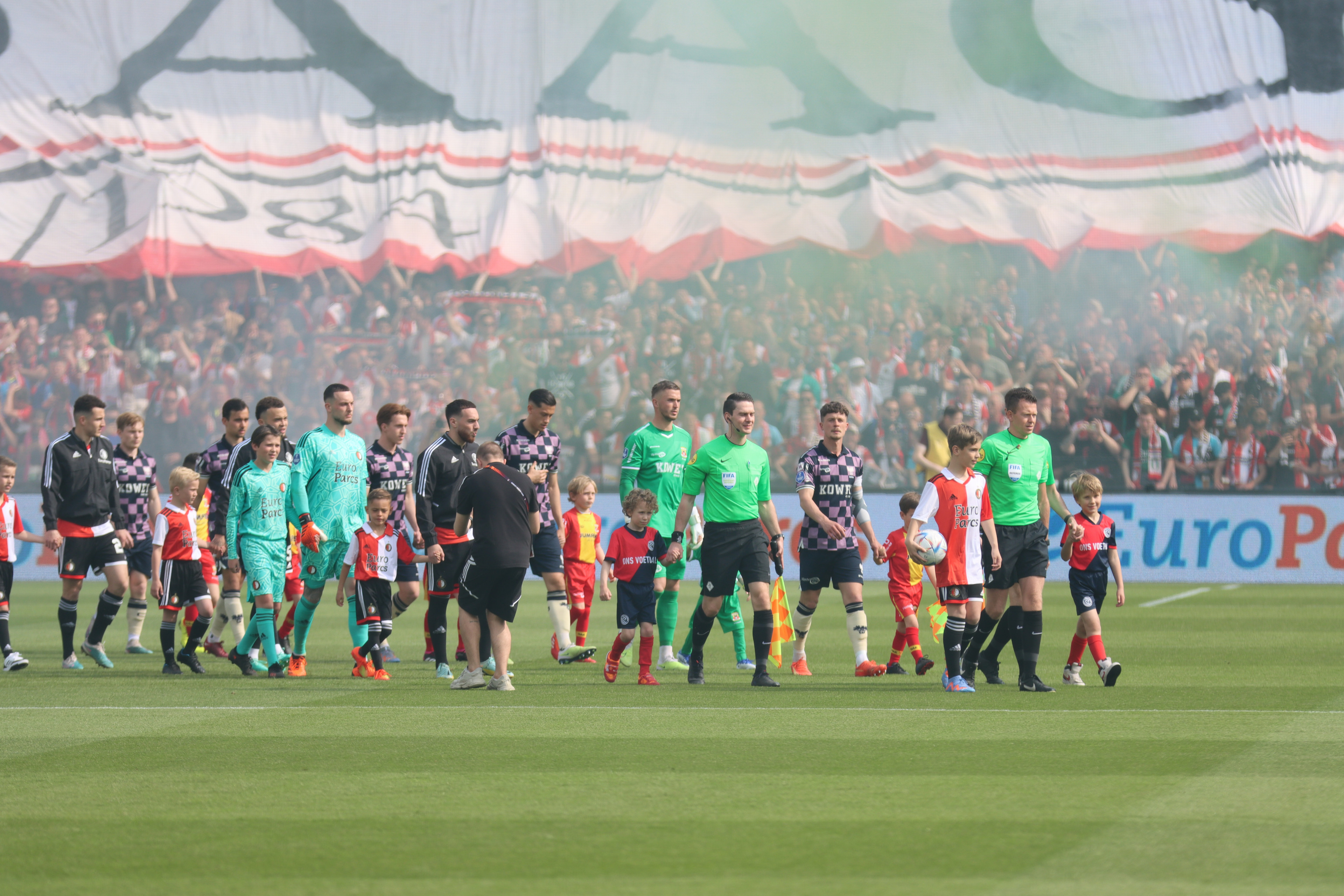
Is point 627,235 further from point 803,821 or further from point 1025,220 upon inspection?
point 803,821

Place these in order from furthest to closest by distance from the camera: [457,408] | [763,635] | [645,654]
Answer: [457,408] < [645,654] < [763,635]

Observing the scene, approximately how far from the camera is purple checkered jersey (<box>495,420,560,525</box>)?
11879 mm

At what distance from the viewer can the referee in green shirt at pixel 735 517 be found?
406 inches

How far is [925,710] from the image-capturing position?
29.7 feet

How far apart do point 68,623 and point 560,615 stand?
159 inches

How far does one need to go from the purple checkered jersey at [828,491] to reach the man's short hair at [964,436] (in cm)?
132

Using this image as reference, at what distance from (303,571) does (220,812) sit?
5633 millimetres

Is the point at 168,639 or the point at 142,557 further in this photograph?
the point at 142,557

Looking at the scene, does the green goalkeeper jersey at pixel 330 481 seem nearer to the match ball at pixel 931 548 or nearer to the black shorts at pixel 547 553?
the black shorts at pixel 547 553

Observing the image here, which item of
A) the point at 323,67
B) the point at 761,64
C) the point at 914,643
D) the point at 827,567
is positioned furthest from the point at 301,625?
the point at 323,67

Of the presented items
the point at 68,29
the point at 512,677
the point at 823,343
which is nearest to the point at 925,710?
the point at 512,677

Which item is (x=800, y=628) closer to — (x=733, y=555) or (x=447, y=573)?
(x=733, y=555)

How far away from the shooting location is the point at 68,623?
39.0 feet

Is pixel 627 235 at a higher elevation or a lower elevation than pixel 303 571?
higher
